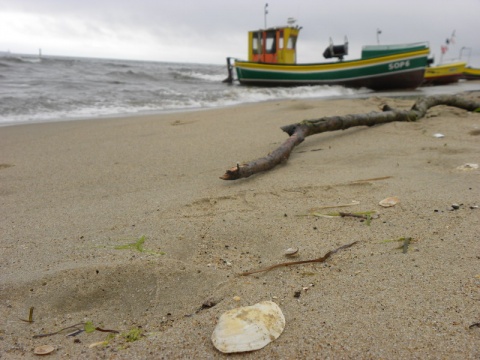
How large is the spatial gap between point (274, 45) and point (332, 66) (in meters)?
3.02

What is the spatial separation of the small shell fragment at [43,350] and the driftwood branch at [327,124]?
5.01 feet

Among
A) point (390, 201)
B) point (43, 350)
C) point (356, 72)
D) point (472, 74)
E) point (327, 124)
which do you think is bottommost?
point (43, 350)

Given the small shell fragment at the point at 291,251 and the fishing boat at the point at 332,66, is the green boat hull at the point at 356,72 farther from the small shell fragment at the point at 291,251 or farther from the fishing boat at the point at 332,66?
the small shell fragment at the point at 291,251

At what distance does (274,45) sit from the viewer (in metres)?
16.1

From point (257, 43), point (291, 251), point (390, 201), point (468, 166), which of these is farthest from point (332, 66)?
point (291, 251)

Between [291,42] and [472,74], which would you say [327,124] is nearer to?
[291,42]

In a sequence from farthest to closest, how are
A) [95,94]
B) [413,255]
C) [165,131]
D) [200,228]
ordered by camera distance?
[95,94] → [165,131] → [200,228] → [413,255]

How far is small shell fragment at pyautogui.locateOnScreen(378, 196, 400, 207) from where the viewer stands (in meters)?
2.07

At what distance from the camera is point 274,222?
6.46ft

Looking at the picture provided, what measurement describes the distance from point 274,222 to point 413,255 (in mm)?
680

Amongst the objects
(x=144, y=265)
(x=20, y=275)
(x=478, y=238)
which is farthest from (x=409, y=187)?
(x=20, y=275)

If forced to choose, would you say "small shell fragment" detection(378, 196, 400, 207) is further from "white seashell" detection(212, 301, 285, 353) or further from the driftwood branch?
"white seashell" detection(212, 301, 285, 353)

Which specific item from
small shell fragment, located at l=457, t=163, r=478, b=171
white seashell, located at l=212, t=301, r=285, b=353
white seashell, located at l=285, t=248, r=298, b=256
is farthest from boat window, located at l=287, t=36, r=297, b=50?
white seashell, located at l=212, t=301, r=285, b=353

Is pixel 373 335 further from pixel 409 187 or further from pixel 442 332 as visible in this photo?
pixel 409 187
